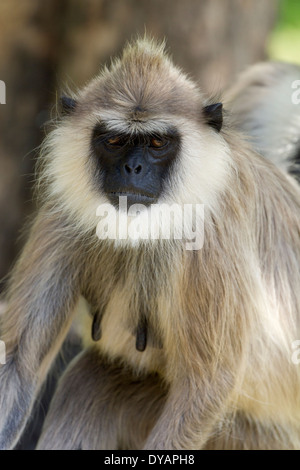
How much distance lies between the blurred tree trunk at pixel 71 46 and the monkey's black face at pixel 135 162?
10.6 feet

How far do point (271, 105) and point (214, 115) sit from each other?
8.65 feet

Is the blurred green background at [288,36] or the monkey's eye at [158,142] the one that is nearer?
the monkey's eye at [158,142]

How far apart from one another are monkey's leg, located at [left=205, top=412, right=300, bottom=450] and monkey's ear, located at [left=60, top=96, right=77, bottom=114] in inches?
68.7

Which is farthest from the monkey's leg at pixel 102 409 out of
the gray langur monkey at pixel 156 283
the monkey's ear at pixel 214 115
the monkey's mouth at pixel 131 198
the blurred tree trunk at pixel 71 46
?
the blurred tree trunk at pixel 71 46

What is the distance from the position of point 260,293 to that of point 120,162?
3.03ft

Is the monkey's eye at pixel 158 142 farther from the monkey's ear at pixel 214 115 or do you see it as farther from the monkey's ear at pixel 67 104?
the monkey's ear at pixel 67 104

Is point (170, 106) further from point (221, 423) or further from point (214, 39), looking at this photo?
point (214, 39)

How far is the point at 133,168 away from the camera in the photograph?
3564 mm

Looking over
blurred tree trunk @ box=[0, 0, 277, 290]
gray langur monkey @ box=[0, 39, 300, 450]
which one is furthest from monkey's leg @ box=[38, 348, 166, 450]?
blurred tree trunk @ box=[0, 0, 277, 290]

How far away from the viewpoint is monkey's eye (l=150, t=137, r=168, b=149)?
3.65 metres

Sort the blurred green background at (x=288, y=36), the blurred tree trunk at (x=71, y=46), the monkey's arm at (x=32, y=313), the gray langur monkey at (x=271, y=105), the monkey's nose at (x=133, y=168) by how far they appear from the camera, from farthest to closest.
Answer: the blurred green background at (x=288, y=36) < the blurred tree trunk at (x=71, y=46) < the gray langur monkey at (x=271, y=105) < the monkey's arm at (x=32, y=313) < the monkey's nose at (x=133, y=168)

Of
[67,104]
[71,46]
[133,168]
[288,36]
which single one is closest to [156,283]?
[133,168]

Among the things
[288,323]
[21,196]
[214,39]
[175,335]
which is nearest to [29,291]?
[175,335]

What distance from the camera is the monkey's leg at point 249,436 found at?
168 inches
